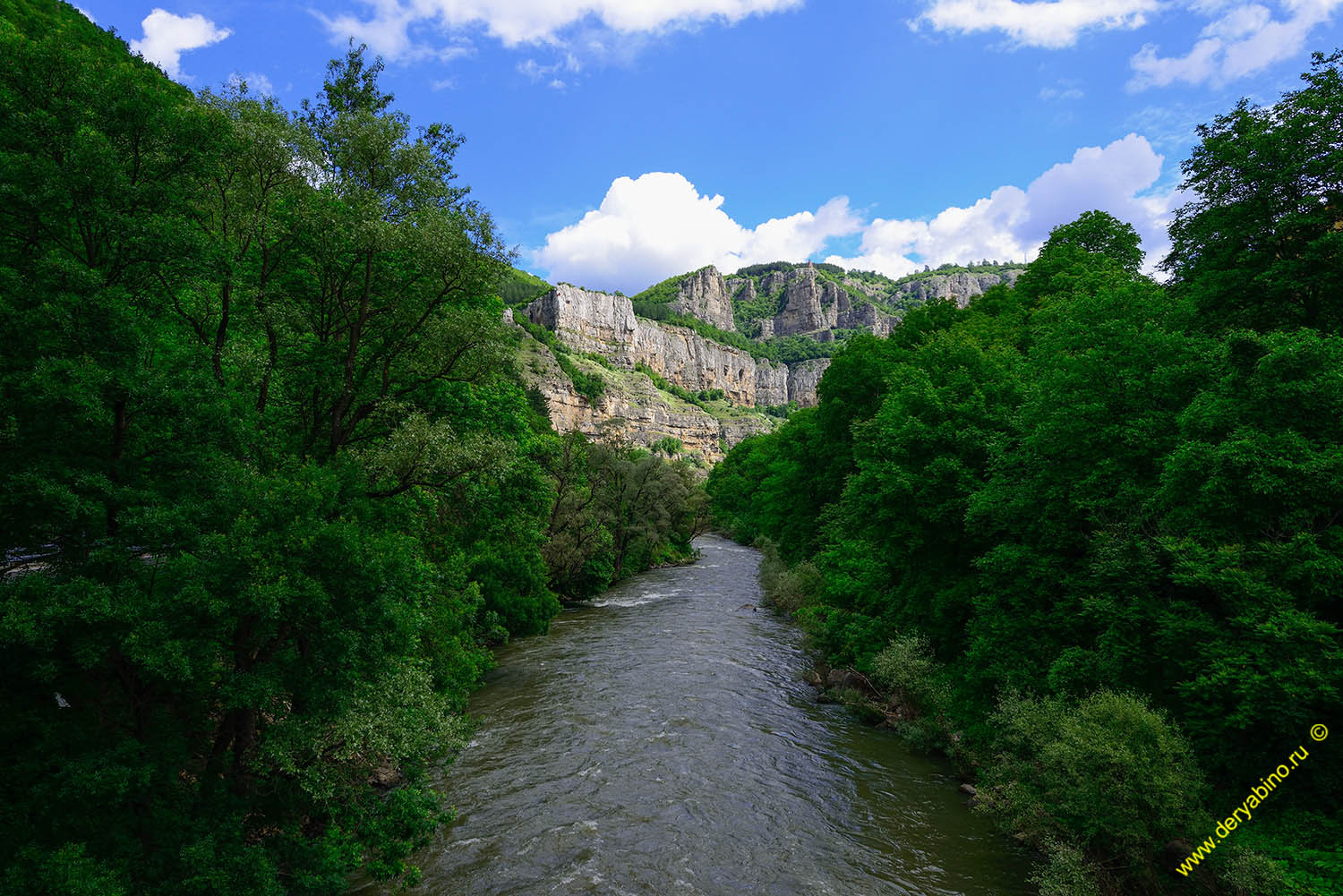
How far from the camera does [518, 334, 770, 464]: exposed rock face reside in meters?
139

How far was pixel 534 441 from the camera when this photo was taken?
2098 centimetres

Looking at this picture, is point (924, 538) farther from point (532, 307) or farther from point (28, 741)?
point (532, 307)

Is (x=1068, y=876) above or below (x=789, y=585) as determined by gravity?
above

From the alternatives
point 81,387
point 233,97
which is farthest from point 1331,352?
point 233,97

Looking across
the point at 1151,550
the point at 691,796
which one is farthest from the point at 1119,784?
the point at 691,796

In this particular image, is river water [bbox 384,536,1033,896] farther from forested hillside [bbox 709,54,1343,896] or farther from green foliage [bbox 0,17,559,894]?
green foliage [bbox 0,17,559,894]

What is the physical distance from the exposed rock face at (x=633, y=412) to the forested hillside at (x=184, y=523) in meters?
108

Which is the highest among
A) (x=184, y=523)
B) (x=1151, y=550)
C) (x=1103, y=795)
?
(x=184, y=523)

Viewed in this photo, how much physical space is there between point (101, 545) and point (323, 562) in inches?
126

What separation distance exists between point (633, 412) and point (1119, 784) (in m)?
160

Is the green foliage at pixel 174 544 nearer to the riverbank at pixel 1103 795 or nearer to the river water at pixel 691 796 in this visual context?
the river water at pixel 691 796

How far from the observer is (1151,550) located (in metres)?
12.9

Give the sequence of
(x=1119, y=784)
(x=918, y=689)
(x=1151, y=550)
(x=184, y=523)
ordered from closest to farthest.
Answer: (x=184, y=523)
(x=1119, y=784)
(x=1151, y=550)
(x=918, y=689)

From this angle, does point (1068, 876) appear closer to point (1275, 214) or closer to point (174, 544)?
point (174, 544)
